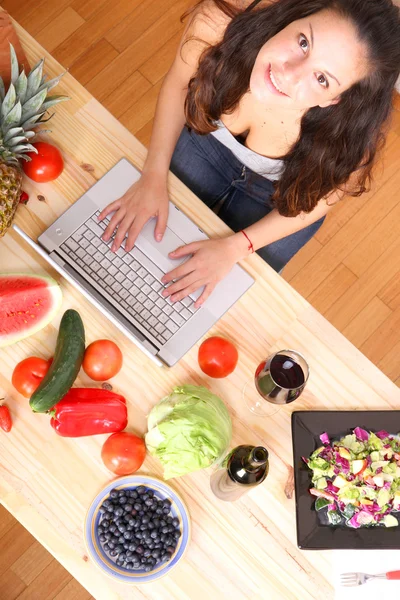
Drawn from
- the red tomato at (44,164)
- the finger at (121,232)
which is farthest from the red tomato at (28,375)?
the red tomato at (44,164)

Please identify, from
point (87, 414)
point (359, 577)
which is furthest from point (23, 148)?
point (359, 577)

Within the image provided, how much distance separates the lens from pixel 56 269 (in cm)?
125

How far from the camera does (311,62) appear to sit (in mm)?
1052

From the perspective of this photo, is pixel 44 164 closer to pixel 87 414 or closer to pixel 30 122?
pixel 30 122

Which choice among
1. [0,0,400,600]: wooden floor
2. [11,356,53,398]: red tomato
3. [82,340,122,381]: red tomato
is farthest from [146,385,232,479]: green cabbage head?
[0,0,400,600]: wooden floor

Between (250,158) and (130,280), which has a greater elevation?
(250,158)

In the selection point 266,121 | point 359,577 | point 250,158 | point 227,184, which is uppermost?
point 266,121

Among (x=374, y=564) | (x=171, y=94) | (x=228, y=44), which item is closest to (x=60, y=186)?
(x=171, y=94)

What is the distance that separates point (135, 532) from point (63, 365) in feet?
1.18

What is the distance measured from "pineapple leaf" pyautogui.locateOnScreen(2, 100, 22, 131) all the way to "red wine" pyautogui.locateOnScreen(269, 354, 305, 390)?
27.5 inches

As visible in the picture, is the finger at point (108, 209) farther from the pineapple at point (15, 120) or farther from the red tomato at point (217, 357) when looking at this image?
the red tomato at point (217, 357)

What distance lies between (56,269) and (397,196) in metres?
1.51

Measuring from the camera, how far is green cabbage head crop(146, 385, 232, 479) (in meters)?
1.15

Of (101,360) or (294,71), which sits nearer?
(294,71)
